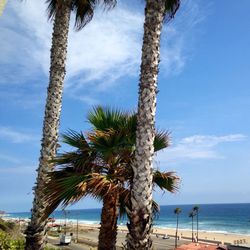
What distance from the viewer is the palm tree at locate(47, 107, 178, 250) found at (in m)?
7.88

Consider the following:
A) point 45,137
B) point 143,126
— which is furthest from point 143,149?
point 45,137

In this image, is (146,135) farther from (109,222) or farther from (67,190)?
(109,222)

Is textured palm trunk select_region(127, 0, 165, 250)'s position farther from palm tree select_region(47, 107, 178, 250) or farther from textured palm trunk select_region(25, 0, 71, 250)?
textured palm trunk select_region(25, 0, 71, 250)

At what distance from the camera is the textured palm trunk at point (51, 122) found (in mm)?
9703

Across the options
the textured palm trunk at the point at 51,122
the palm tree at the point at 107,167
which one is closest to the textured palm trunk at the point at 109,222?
the palm tree at the point at 107,167

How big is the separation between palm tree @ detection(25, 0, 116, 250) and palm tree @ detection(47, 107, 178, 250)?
1294 millimetres

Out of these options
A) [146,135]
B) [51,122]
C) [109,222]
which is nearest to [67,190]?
[109,222]

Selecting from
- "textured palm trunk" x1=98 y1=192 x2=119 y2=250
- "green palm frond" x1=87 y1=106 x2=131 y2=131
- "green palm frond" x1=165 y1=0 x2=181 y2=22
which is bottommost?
"textured palm trunk" x1=98 y1=192 x2=119 y2=250

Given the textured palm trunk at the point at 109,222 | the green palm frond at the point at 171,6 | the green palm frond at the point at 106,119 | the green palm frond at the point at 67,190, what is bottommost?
the textured palm trunk at the point at 109,222

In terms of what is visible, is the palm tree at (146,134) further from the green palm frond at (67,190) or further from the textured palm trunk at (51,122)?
the textured palm trunk at (51,122)

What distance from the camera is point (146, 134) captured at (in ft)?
25.3

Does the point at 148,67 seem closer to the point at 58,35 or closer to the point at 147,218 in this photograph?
the point at 147,218

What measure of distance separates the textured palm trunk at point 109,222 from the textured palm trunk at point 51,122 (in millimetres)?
1723

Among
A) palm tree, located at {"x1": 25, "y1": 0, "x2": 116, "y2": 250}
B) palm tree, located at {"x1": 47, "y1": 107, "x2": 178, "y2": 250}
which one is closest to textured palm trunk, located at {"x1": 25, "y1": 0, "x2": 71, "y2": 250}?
palm tree, located at {"x1": 25, "y1": 0, "x2": 116, "y2": 250}
